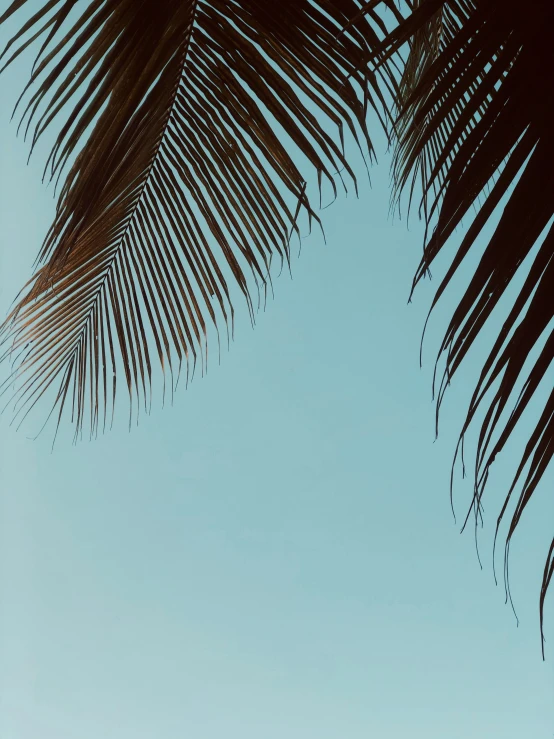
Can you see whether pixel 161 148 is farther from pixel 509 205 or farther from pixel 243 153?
pixel 509 205

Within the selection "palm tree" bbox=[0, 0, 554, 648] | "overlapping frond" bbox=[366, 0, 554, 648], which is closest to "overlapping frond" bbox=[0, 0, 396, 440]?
"palm tree" bbox=[0, 0, 554, 648]

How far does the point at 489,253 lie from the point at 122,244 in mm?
791

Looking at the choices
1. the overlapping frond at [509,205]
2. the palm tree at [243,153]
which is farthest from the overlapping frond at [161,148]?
the overlapping frond at [509,205]

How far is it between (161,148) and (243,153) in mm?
129

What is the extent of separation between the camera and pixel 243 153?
0.91 m

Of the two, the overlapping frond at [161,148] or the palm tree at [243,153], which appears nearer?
the palm tree at [243,153]

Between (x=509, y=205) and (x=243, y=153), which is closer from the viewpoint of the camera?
(x=509, y=205)

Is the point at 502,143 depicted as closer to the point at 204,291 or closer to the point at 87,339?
the point at 204,291

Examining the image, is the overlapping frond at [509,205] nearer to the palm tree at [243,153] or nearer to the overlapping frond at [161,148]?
the palm tree at [243,153]

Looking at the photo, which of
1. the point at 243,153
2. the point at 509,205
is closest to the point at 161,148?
the point at 243,153

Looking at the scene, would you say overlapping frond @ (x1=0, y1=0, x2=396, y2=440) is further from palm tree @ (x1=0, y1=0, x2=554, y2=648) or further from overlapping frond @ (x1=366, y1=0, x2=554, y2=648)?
overlapping frond @ (x1=366, y1=0, x2=554, y2=648)

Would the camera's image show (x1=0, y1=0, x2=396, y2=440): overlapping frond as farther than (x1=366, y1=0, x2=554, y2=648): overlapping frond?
Yes

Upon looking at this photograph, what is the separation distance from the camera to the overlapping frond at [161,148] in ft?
2.49

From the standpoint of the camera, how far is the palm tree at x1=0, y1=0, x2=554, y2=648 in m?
0.38
